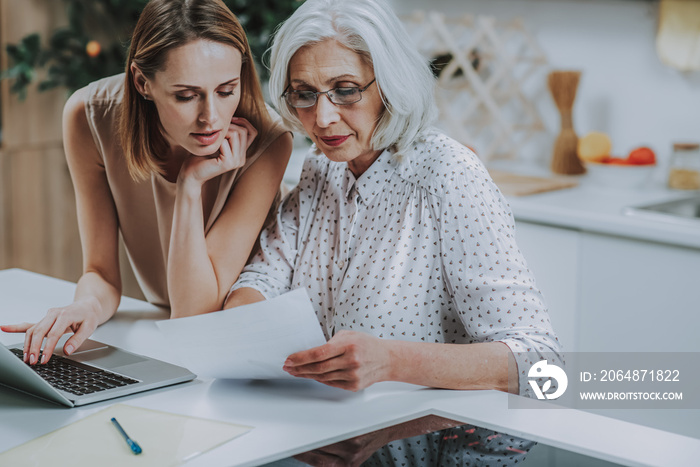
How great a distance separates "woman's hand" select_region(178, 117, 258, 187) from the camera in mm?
1490

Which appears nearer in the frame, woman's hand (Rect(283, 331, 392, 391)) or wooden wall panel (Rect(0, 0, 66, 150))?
woman's hand (Rect(283, 331, 392, 391))

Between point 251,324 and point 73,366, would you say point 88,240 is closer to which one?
point 73,366

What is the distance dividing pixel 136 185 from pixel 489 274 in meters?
0.73

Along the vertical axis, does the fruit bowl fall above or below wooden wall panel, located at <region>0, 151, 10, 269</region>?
above

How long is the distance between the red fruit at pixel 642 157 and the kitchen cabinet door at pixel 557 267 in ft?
1.56

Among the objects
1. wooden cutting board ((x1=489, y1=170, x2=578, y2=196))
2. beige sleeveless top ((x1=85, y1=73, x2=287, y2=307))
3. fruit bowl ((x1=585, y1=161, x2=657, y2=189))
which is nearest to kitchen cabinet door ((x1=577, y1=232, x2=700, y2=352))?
wooden cutting board ((x1=489, y1=170, x2=578, y2=196))

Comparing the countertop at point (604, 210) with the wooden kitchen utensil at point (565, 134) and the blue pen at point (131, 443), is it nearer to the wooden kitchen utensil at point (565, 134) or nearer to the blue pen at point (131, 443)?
the wooden kitchen utensil at point (565, 134)

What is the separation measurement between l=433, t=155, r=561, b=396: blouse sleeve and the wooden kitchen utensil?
5.09 feet

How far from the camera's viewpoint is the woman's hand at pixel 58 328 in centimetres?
133

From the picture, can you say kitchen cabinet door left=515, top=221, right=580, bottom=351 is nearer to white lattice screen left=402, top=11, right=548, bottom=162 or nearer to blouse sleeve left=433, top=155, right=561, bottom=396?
white lattice screen left=402, top=11, right=548, bottom=162

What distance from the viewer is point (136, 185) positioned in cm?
162

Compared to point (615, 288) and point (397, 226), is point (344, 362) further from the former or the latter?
point (615, 288)

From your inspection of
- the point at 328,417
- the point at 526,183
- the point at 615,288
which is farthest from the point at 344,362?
the point at 526,183

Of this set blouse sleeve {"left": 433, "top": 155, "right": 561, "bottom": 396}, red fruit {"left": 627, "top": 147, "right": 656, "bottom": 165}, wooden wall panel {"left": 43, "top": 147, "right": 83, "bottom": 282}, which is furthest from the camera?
wooden wall panel {"left": 43, "top": 147, "right": 83, "bottom": 282}
